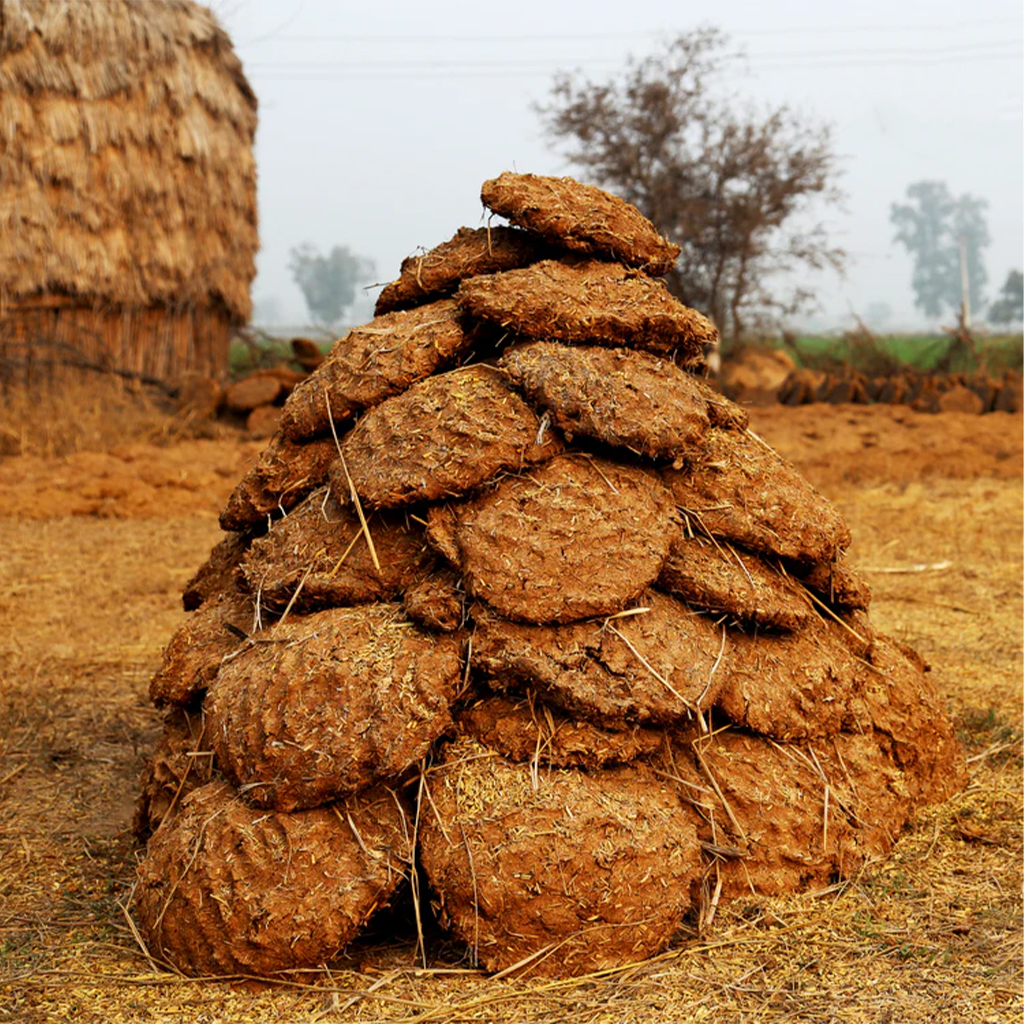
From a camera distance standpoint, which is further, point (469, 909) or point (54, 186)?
point (54, 186)

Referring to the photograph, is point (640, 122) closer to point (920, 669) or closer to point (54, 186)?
point (54, 186)

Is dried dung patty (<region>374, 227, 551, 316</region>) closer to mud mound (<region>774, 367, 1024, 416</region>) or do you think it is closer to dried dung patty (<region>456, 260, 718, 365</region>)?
dried dung patty (<region>456, 260, 718, 365</region>)

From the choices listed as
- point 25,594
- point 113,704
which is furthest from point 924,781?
point 25,594

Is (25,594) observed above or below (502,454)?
below

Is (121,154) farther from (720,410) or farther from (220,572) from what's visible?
(720,410)

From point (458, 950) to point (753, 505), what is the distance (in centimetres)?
141

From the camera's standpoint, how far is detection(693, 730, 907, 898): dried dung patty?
2854mm

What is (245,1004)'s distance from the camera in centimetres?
242

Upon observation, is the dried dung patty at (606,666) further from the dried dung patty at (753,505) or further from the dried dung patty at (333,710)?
the dried dung patty at (753,505)

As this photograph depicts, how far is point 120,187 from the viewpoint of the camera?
→ 13.5m

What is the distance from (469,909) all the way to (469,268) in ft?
6.04

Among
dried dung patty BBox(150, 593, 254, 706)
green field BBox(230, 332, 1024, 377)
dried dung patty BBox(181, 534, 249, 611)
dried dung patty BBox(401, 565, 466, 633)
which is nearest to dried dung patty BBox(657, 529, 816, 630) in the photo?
dried dung patty BBox(401, 565, 466, 633)

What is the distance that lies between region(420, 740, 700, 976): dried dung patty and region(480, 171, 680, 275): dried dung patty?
1.55m


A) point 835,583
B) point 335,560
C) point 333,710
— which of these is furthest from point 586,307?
point 333,710
